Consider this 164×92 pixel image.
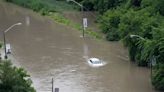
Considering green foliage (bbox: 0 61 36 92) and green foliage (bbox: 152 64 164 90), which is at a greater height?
green foliage (bbox: 0 61 36 92)

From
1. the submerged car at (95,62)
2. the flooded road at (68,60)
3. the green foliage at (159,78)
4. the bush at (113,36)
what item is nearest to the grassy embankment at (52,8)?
the flooded road at (68,60)

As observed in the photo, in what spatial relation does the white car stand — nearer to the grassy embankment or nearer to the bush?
the bush

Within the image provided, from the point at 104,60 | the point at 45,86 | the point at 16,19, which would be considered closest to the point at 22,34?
the point at 16,19

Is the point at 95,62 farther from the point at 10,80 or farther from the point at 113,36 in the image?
the point at 10,80

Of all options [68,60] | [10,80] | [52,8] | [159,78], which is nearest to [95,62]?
[68,60]

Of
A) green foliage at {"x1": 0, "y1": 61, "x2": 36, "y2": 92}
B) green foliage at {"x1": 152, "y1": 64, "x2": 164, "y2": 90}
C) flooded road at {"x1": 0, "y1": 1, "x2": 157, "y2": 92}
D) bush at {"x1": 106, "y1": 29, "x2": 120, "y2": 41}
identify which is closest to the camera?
green foliage at {"x1": 0, "y1": 61, "x2": 36, "y2": 92}

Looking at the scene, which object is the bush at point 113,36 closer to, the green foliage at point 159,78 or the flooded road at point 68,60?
the flooded road at point 68,60

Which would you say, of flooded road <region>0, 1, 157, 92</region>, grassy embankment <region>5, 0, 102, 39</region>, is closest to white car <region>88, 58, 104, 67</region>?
flooded road <region>0, 1, 157, 92</region>

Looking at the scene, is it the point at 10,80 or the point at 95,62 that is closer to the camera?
the point at 10,80

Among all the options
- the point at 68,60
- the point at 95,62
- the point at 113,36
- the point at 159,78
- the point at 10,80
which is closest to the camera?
the point at 10,80
